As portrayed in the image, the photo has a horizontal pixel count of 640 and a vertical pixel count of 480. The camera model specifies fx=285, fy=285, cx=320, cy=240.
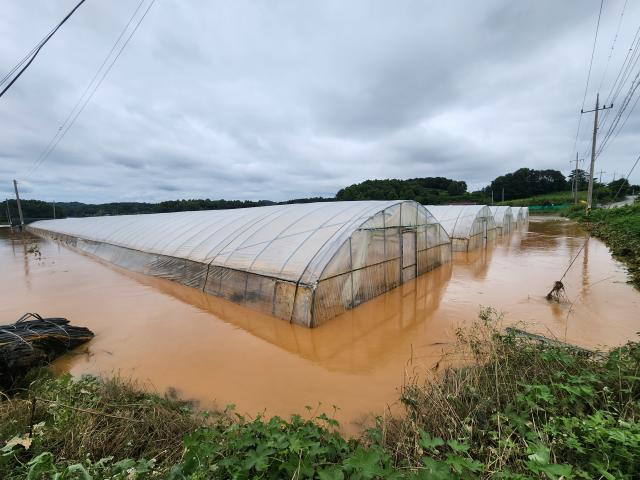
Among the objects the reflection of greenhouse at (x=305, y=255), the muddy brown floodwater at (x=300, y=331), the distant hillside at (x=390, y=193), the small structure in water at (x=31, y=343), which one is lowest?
the muddy brown floodwater at (x=300, y=331)

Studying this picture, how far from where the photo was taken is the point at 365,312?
26.5 ft

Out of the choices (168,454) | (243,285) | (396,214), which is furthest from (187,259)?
(168,454)

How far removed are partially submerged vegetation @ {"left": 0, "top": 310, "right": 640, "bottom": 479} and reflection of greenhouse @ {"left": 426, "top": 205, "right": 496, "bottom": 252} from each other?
14152 millimetres

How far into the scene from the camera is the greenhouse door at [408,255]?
422 inches

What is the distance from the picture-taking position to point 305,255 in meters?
7.78

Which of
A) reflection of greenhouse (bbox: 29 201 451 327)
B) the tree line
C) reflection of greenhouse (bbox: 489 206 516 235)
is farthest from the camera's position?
the tree line

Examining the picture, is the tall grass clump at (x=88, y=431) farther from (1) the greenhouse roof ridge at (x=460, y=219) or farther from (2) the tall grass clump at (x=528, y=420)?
(1) the greenhouse roof ridge at (x=460, y=219)

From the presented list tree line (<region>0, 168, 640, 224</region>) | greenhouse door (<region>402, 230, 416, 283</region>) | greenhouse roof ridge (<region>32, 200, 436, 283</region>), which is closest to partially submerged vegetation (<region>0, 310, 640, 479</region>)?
greenhouse roof ridge (<region>32, 200, 436, 283</region>)

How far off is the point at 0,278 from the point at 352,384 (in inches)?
676

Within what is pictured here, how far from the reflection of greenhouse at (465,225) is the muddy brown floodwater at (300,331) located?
5135mm

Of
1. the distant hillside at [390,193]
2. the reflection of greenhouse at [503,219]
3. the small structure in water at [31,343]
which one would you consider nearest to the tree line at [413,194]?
the distant hillside at [390,193]

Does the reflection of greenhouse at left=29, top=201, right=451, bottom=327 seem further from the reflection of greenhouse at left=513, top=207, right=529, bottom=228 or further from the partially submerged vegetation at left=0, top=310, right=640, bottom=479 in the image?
the reflection of greenhouse at left=513, top=207, right=529, bottom=228

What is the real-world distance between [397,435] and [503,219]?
2842 cm

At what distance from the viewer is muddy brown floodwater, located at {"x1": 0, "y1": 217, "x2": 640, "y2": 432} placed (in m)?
4.89
